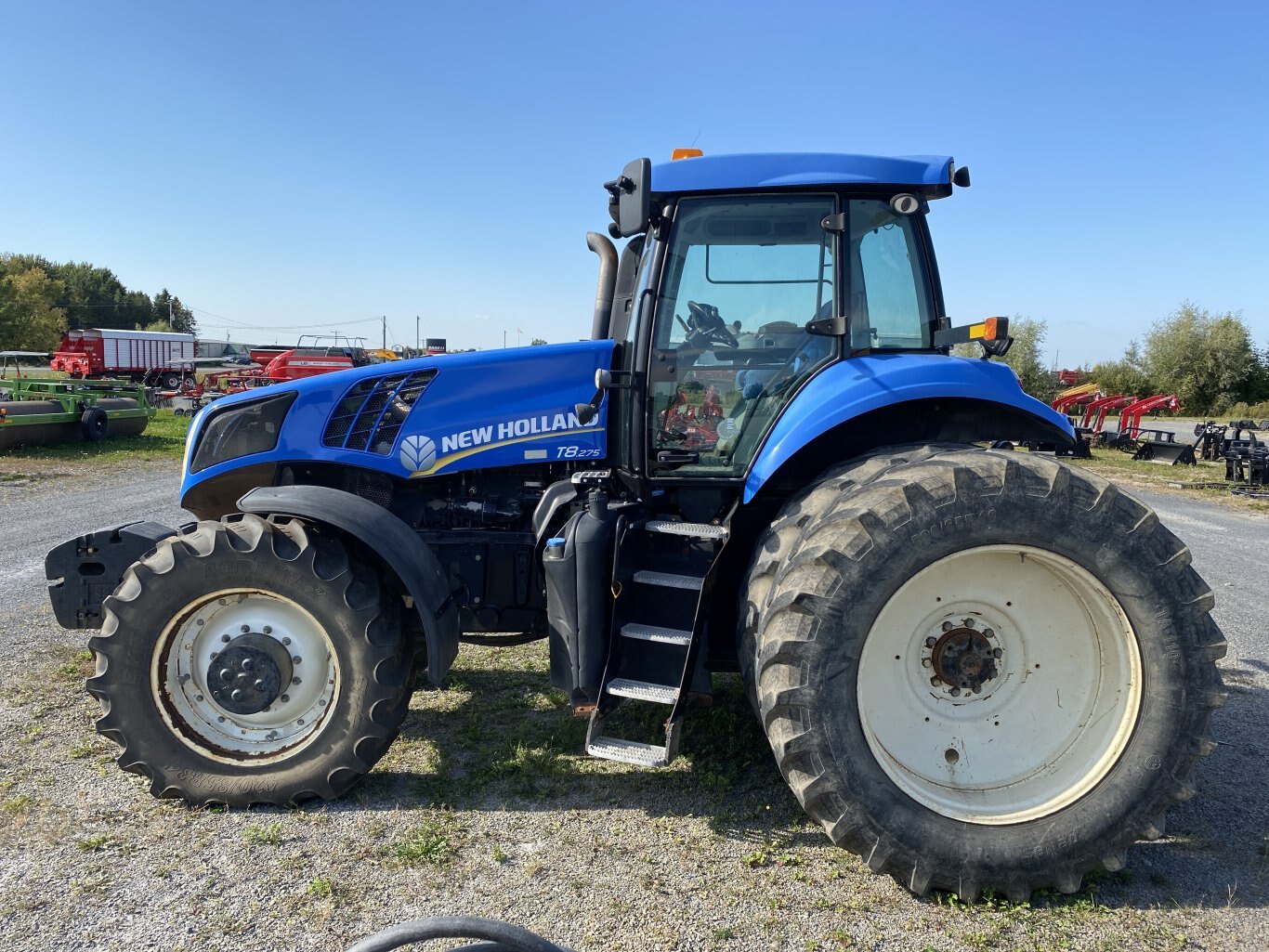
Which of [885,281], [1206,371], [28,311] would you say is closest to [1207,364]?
[1206,371]

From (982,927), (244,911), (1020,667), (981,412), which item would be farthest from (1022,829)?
(244,911)

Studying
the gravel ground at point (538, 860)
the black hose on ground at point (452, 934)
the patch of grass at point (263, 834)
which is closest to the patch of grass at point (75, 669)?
the gravel ground at point (538, 860)

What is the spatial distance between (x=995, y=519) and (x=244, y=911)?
2.74 m

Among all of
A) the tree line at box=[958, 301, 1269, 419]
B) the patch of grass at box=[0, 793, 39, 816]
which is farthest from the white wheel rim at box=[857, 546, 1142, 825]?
the tree line at box=[958, 301, 1269, 419]

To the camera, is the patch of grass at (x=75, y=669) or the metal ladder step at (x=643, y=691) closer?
the metal ladder step at (x=643, y=691)

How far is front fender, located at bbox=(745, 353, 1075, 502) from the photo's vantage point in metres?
3.04

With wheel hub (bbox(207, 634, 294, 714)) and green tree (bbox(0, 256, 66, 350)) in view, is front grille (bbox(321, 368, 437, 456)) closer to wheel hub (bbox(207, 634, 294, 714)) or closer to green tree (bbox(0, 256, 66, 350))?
wheel hub (bbox(207, 634, 294, 714))

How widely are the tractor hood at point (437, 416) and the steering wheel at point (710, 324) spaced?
17.2 inches

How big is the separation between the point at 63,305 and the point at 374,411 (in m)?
88.1

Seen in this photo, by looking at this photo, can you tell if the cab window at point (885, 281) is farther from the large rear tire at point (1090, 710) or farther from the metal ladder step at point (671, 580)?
the metal ladder step at point (671, 580)

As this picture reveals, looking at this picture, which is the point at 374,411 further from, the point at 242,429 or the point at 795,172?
the point at 795,172

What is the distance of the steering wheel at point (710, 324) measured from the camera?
11.1 feet

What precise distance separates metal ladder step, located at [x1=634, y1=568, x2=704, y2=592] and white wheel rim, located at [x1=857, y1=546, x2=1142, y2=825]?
70 cm

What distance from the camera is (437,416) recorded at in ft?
12.1
